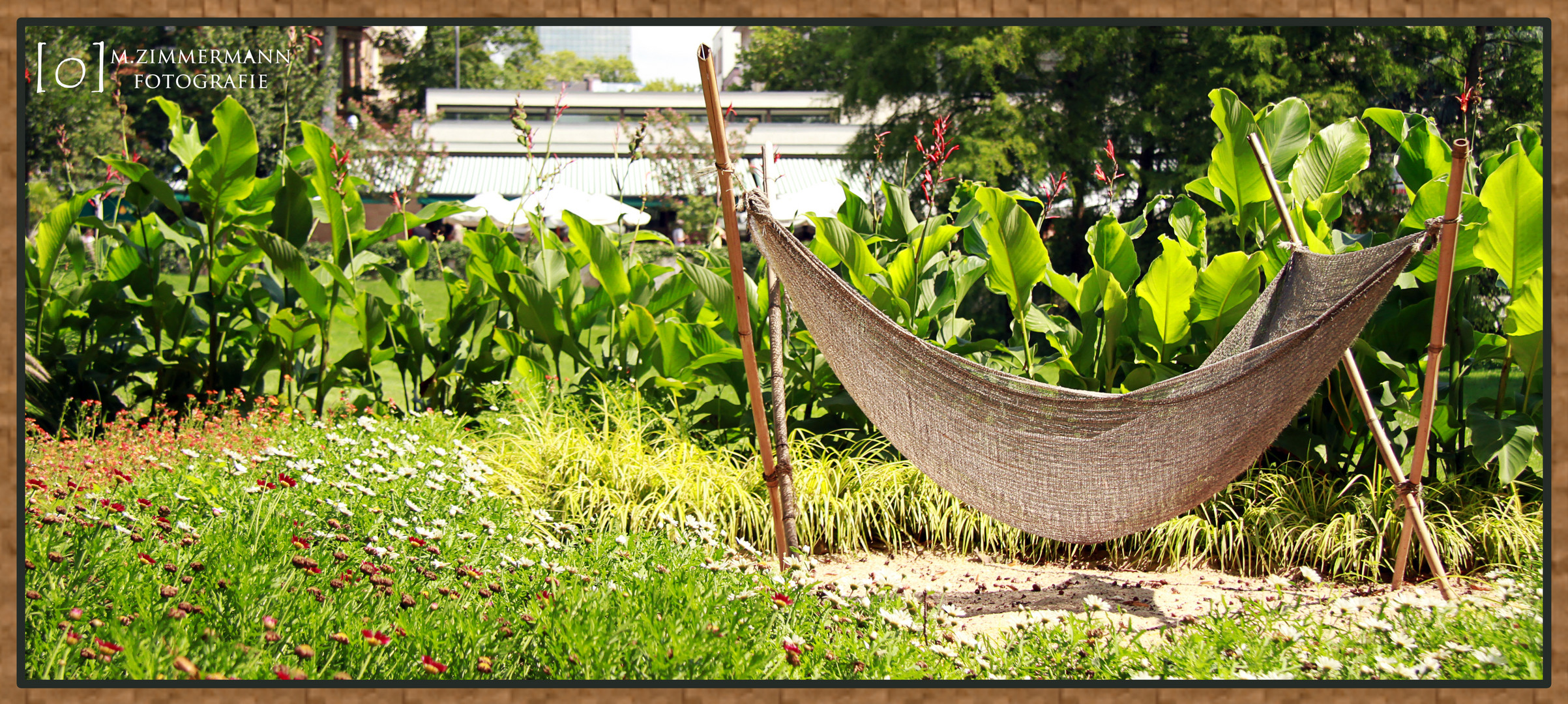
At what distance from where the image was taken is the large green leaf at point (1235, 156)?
10.5 feet

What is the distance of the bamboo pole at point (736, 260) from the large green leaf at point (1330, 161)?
203 cm

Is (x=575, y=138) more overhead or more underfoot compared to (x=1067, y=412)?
more overhead

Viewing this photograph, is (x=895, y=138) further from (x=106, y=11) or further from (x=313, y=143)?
(x=106, y=11)

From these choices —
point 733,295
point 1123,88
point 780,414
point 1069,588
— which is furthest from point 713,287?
point 1123,88

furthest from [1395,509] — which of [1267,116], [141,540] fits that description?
[141,540]

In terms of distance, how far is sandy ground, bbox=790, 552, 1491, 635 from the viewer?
2.70 meters

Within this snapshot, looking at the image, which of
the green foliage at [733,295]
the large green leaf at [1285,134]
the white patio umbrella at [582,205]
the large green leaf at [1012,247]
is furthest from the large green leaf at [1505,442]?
the white patio umbrella at [582,205]

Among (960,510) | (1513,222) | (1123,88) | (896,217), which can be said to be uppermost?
(1123,88)

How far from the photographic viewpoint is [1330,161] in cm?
347

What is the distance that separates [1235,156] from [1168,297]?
537mm

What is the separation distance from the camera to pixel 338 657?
1.84 metres

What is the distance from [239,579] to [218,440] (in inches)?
58.4

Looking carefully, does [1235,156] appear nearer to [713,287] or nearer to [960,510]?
[960,510]

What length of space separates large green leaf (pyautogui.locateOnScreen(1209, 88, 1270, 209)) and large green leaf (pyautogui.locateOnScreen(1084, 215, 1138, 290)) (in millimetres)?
332
